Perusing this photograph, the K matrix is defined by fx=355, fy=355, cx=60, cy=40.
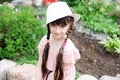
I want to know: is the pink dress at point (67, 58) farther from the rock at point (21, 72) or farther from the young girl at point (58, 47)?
the rock at point (21, 72)

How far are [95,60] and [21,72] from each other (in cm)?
124

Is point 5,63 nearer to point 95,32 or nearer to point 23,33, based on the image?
point 23,33

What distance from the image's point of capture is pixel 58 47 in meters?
2.95

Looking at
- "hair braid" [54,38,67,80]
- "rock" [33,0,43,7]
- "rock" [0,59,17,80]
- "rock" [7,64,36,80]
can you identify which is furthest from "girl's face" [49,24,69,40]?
"rock" [33,0,43,7]

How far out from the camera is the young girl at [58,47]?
2.76m

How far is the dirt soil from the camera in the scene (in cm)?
466

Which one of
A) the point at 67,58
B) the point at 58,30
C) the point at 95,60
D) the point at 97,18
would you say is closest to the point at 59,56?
the point at 67,58

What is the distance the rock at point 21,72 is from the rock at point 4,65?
0.11m

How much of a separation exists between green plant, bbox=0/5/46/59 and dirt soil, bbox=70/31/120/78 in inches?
28.1

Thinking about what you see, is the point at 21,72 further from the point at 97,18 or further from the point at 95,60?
the point at 97,18

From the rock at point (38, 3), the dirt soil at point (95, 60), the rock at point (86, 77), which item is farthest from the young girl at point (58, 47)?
the rock at point (38, 3)

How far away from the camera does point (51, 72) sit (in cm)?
306

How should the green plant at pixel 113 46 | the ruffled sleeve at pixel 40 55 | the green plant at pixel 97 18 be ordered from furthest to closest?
the green plant at pixel 97 18
the green plant at pixel 113 46
the ruffled sleeve at pixel 40 55

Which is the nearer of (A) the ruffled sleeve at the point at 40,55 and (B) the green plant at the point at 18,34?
(A) the ruffled sleeve at the point at 40,55
